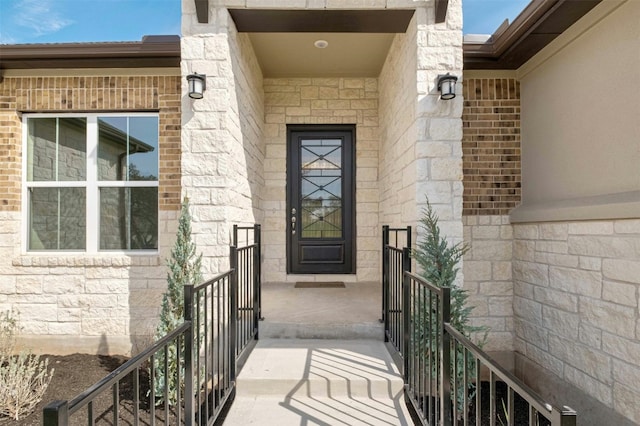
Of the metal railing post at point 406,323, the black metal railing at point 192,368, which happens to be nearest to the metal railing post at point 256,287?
the black metal railing at point 192,368

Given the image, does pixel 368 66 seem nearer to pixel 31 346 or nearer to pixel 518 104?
pixel 518 104

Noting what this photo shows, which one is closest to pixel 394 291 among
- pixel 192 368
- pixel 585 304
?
pixel 585 304

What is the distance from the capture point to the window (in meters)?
3.53

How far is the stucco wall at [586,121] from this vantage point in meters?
2.25

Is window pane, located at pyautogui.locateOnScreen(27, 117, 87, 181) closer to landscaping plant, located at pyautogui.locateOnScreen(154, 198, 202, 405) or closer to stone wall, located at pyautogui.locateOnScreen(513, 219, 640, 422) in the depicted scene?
landscaping plant, located at pyautogui.locateOnScreen(154, 198, 202, 405)

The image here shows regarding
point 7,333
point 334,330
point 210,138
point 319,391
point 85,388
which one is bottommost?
point 85,388

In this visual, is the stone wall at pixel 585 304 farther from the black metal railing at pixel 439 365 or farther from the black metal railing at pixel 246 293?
the black metal railing at pixel 246 293

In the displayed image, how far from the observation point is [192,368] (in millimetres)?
1615

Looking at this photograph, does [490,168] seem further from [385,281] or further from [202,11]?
[202,11]

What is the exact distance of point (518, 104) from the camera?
3424 mm

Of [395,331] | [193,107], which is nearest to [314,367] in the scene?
[395,331]

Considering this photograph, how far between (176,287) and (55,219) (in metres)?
2.09

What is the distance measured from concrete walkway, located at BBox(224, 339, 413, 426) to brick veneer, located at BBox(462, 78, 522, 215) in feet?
6.47

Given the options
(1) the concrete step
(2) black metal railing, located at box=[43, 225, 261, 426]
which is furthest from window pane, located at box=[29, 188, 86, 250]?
(1) the concrete step
